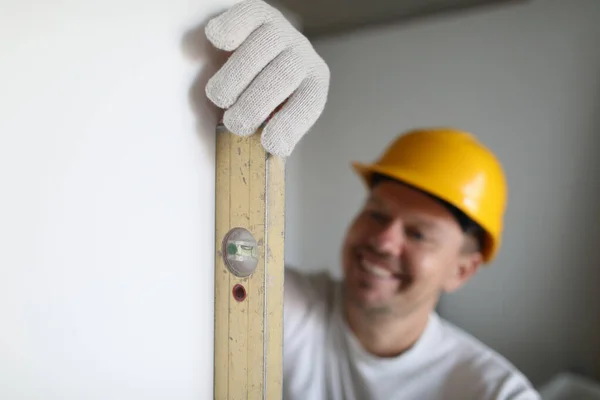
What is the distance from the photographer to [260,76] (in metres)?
0.39

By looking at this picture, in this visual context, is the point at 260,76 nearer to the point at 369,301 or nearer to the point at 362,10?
the point at 369,301

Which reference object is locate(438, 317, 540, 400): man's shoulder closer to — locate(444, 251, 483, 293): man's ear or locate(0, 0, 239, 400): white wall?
locate(444, 251, 483, 293): man's ear

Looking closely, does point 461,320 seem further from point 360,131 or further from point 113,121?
point 113,121

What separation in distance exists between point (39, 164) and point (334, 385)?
1.07m

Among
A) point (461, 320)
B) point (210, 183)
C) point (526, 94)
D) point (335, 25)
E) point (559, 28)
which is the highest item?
point (335, 25)

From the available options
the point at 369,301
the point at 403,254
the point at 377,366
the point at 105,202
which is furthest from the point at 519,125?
the point at 105,202

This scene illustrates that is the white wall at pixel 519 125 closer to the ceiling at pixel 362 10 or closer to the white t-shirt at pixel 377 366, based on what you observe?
the ceiling at pixel 362 10

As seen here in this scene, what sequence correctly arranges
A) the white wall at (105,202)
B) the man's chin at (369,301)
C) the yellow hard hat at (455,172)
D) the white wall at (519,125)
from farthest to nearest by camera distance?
1. the man's chin at (369,301)
2. the white wall at (519,125)
3. the yellow hard hat at (455,172)
4. the white wall at (105,202)

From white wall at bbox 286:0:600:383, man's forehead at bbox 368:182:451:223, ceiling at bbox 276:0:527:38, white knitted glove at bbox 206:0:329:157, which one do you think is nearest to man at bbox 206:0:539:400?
man's forehead at bbox 368:182:451:223

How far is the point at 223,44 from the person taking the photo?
0.36 m

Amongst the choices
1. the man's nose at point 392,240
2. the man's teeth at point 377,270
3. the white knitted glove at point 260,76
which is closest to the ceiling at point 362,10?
the man's nose at point 392,240

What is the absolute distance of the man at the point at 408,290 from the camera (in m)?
1.03

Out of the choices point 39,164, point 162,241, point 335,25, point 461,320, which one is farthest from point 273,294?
point 335,25

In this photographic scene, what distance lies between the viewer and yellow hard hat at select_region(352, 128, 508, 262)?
3.22 ft
